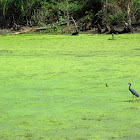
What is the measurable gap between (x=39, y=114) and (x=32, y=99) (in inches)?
32.6

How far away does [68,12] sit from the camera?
1980 cm

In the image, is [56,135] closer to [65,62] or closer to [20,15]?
[65,62]

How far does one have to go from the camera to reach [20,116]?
4.45 metres

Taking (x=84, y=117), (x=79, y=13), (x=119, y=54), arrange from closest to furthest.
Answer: (x=84, y=117) → (x=119, y=54) → (x=79, y=13)

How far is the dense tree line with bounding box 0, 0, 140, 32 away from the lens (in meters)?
18.0

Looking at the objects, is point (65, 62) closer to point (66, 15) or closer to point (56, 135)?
point (56, 135)

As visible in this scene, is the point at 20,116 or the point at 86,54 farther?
the point at 86,54

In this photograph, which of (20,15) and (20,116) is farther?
(20,15)

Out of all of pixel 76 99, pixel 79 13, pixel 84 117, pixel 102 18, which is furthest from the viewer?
pixel 79 13

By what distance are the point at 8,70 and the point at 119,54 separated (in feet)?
10.4

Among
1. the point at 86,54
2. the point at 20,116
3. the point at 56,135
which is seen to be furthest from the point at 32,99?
the point at 86,54

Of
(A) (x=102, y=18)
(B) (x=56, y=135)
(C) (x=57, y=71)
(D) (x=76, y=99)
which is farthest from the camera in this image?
(A) (x=102, y=18)

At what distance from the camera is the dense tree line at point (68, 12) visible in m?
18.0

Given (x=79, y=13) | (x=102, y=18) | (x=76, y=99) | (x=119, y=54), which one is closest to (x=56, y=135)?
(x=76, y=99)
